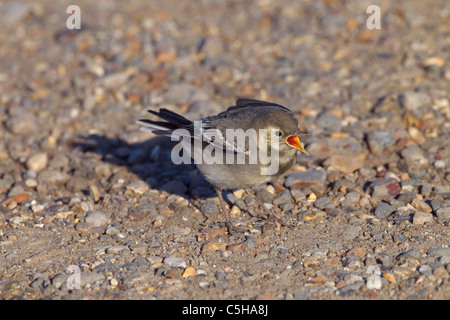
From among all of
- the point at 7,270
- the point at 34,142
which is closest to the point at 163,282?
the point at 7,270

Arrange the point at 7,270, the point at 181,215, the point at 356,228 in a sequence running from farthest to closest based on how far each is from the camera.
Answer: the point at 181,215 → the point at 356,228 → the point at 7,270

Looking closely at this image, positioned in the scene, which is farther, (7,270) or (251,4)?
(251,4)

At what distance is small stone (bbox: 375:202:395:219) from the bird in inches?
42.0

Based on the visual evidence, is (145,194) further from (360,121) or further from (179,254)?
(360,121)

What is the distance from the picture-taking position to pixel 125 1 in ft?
37.9

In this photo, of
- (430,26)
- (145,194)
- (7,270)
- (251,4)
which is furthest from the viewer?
(251,4)

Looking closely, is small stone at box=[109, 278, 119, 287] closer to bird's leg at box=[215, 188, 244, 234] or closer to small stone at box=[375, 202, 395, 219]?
bird's leg at box=[215, 188, 244, 234]

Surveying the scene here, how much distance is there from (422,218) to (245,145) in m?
2.00

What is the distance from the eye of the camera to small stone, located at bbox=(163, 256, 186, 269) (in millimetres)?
5404

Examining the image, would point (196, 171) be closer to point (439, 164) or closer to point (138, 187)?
point (138, 187)

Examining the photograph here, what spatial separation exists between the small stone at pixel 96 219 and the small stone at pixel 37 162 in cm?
153
